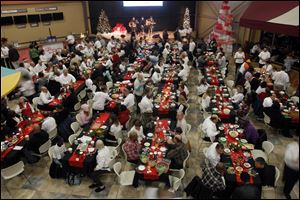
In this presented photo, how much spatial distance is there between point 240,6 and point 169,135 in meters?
15.0

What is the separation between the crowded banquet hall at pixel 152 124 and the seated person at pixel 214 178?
0.08ft

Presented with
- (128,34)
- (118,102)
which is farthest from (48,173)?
(128,34)

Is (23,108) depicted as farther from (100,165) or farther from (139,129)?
(139,129)

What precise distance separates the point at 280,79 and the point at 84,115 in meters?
8.17

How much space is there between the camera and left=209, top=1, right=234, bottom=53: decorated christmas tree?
16891 millimetres

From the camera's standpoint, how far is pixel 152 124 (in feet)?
27.5

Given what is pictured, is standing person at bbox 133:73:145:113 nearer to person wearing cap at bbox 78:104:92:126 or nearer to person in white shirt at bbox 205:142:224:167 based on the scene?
person wearing cap at bbox 78:104:92:126

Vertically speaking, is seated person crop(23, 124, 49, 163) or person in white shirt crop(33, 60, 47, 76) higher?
person in white shirt crop(33, 60, 47, 76)

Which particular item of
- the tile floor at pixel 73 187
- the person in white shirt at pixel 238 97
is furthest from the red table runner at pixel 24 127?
the person in white shirt at pixel 238 97

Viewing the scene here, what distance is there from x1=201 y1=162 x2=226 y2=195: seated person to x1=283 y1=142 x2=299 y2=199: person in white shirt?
65.2 inches

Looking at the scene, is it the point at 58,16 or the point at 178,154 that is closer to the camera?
the point at 178,154

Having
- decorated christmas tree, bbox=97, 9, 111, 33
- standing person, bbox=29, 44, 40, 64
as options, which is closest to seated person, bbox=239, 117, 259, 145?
decorated christmas tree, bbox=97, 9, 111, 33

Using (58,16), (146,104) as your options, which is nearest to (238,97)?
(146,104)

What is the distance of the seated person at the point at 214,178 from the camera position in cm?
592
